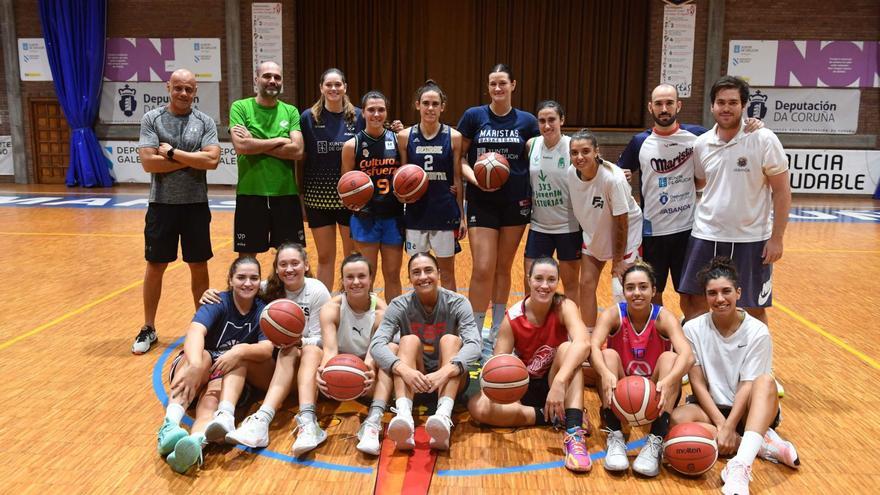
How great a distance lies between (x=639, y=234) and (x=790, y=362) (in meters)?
1.47

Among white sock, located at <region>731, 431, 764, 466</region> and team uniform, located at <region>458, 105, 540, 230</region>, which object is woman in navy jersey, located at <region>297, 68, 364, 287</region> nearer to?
team uniform, located at <region>458, 105, 540, 230</region>

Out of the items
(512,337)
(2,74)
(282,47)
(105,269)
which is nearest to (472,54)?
(282,47)

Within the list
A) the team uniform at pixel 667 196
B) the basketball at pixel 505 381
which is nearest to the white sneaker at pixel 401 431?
the basketball at pixel 505 381

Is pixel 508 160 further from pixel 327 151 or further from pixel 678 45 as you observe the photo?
pixel 678 45

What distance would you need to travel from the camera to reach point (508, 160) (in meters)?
4.59

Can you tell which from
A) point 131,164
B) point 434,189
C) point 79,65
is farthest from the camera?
point 131,164

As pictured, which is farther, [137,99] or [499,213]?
[137,99]

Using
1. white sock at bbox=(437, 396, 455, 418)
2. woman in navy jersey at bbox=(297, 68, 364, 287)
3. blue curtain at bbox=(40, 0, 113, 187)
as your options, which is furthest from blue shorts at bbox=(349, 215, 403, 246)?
blue curtain at bbox=(40, 0, 113, 187)

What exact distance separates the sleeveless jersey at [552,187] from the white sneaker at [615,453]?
163 centimetres

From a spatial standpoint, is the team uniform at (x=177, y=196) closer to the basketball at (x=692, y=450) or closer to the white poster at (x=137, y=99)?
the basketball at (x=692, y=450)

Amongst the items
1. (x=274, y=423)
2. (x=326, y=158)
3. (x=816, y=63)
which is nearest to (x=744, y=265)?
(x=274, y=423)

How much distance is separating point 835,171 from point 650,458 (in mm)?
14154

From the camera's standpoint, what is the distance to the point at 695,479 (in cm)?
301

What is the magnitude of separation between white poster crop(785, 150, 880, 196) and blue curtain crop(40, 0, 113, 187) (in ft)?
50.4
